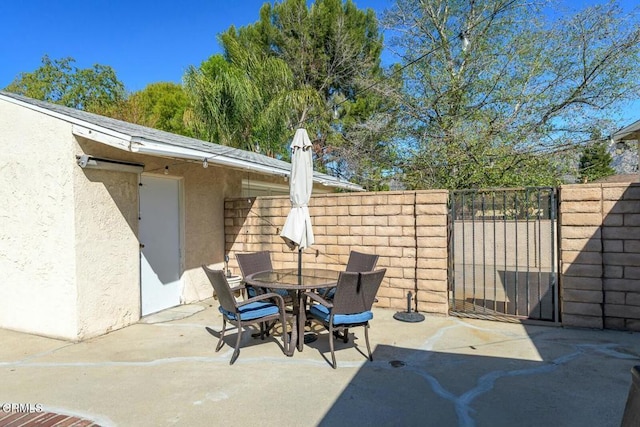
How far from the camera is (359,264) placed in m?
5.78

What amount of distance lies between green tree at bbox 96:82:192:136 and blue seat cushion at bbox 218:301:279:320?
17683 mm

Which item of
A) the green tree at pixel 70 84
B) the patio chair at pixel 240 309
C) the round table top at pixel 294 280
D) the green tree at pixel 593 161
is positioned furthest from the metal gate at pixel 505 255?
the green tree at pixel 70 84

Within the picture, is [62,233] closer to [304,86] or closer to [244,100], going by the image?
[244,100]

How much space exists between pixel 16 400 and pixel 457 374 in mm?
4341

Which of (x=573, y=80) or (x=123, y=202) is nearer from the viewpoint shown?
(x=123, y=202)

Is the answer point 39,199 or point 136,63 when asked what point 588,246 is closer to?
point 39,199

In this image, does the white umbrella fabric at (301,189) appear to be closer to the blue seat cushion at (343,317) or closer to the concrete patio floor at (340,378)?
the blue seat cushion at (343,317)

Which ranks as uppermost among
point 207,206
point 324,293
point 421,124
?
point 421,124

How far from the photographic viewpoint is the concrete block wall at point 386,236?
6113mm

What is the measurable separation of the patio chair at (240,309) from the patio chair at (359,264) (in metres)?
0.85

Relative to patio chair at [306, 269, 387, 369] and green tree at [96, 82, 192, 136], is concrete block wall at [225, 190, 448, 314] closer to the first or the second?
patio chair at [306, 269, 387, 369]

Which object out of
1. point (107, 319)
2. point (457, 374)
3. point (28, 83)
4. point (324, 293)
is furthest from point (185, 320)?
point (28, 83)

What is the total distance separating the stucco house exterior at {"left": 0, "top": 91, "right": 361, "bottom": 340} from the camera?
4953 millimetres

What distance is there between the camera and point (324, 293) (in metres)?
5.23
